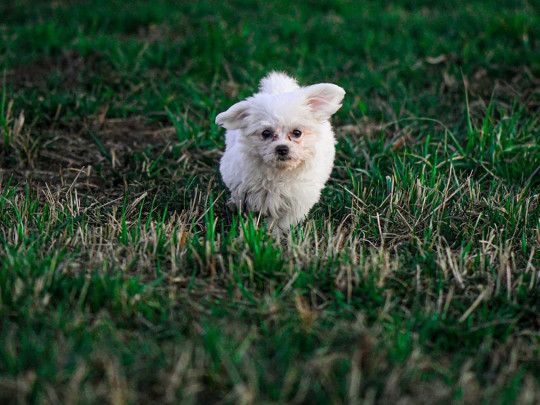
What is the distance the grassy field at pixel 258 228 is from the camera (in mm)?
2514

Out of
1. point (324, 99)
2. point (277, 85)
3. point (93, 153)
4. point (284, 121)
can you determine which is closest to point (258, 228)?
point (284, 121)

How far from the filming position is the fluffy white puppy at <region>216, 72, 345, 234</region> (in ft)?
12.1

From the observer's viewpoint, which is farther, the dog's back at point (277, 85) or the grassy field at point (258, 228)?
the dog's back at point (277, 85)

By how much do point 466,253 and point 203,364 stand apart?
161 cm

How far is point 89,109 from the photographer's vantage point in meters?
5.44

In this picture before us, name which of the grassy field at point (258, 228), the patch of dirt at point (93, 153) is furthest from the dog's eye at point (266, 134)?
the patch of dirt at point (93, 153)

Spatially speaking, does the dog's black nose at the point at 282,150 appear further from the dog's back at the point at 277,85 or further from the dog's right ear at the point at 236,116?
the dog's back at the point at 277,85

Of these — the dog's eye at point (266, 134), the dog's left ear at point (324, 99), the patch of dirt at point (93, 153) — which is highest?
the dog's left ear at point (324, 99)

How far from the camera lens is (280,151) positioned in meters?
3.65

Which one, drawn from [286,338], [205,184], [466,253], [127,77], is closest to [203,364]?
[286,338]

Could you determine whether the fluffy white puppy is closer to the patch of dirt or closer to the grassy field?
the grassy field

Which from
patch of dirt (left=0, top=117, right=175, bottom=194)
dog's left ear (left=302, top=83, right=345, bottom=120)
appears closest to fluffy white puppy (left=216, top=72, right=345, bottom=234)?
dog's left ear (left=302, top=83, right=345, bottom=120)

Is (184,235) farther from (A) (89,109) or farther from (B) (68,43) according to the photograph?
(B) (68,43)

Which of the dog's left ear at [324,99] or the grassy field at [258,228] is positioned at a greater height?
the dog's left ear at [324,99]
